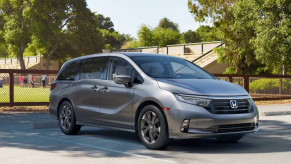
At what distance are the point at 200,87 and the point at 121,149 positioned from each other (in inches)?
74.9

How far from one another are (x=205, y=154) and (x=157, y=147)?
889 mm

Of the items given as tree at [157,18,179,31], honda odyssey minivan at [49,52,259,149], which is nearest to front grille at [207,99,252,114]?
honda odyssey minivan at [49,52,259,149]

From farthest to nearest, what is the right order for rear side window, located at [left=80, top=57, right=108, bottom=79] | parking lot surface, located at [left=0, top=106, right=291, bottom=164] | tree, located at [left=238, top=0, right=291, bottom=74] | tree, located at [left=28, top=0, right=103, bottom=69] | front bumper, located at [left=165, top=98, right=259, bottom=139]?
1. tree, located at [left=28, top=0, right=103, bottom=69]
2. tree, located at [left=238, top=0, right=291, bottom=74]
3. rear side window, located at [left=80, top=57, right=108, bottom=79]
4. front bumper, located at [left=165, top=98, right=259, bottom=139]
5. parking lot surface, located at [left=0, top=106, right=291, bottom=164]

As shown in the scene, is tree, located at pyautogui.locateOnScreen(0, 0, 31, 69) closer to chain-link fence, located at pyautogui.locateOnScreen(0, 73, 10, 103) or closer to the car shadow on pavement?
chain-link fence, located at pyautogui.locateOnScreen(0, 73, 10, 103)

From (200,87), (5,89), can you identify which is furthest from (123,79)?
(5,89)

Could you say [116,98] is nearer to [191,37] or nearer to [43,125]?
[43,125]

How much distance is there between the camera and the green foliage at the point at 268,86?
25.8 m

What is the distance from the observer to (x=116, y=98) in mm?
9398

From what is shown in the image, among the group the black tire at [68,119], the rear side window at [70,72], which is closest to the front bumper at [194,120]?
the black tire at [68,119]

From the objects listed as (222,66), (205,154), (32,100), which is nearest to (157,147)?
(205,154)

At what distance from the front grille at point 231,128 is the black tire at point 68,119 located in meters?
3.94

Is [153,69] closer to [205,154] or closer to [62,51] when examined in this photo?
[205,154]

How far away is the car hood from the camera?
8.11 metres

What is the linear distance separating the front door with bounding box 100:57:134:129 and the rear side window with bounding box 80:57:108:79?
208mm
